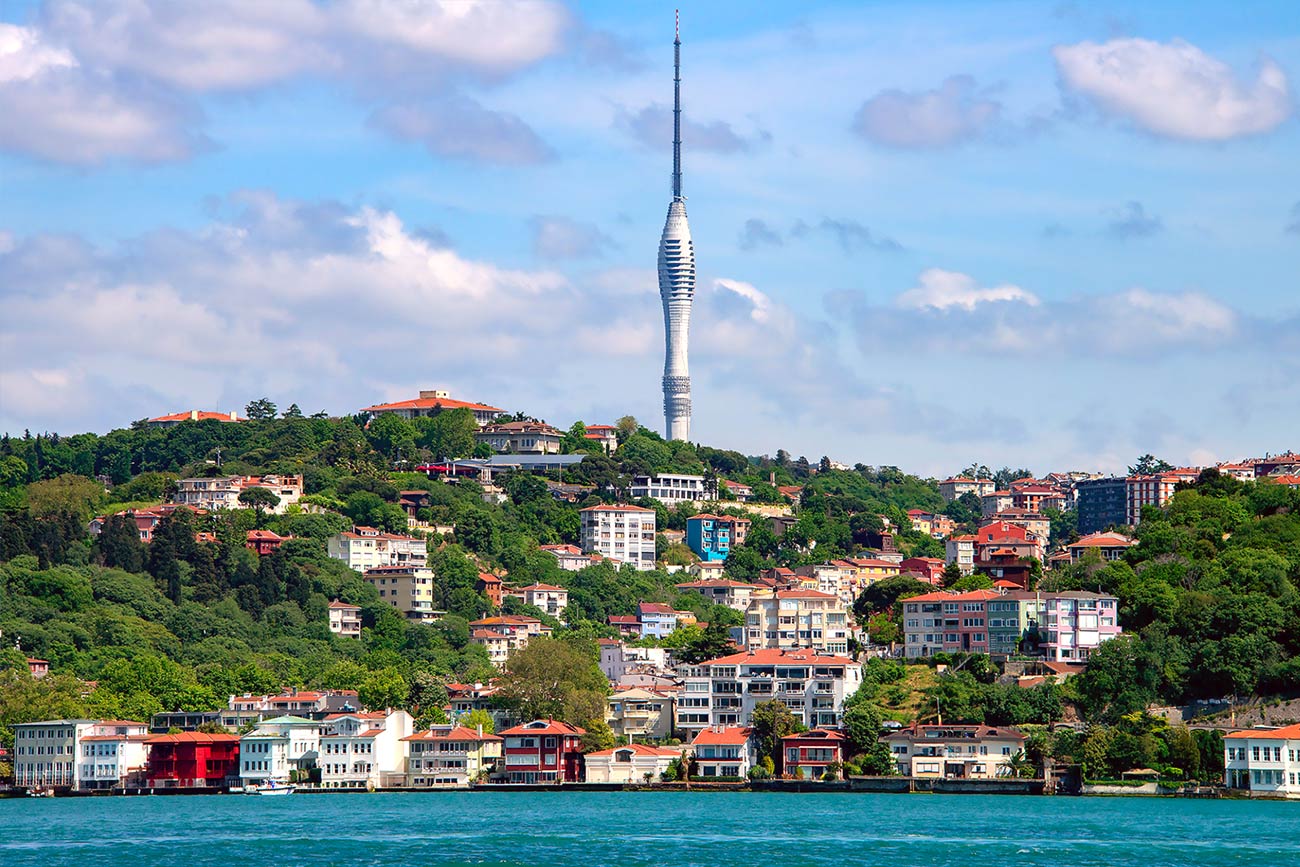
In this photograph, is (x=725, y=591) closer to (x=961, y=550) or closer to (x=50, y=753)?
(x=961, y=550)

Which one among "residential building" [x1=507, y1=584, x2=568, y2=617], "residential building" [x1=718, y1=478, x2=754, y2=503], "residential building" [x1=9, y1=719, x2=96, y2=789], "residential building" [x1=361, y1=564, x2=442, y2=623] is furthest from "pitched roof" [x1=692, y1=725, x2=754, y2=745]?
"residential building" [x1=718, y1=478, x2=754, y2=503]

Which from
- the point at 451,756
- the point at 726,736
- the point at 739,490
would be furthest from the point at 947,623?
the point at 739,490

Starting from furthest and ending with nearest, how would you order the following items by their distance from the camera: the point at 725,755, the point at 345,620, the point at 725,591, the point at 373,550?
the point at 725,591
the point at 373,550
the point at 345,620
the point at 725,755

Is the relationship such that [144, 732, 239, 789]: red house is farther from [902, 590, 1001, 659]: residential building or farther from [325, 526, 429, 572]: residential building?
[325, 526, 429, 572]: residential building

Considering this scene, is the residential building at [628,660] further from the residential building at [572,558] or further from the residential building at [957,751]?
the residential building at [957,751]

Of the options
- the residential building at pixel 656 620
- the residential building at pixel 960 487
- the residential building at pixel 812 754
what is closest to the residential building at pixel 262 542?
the residential building at pixel 656 620

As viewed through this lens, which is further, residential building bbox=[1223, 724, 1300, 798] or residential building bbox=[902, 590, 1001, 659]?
residential building bbox=[902, 590, 1001, 659]

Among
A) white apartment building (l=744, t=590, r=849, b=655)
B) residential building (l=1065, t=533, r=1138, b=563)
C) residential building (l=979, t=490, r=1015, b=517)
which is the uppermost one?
residential building (l=979, t=490, r=1015, b=517)
